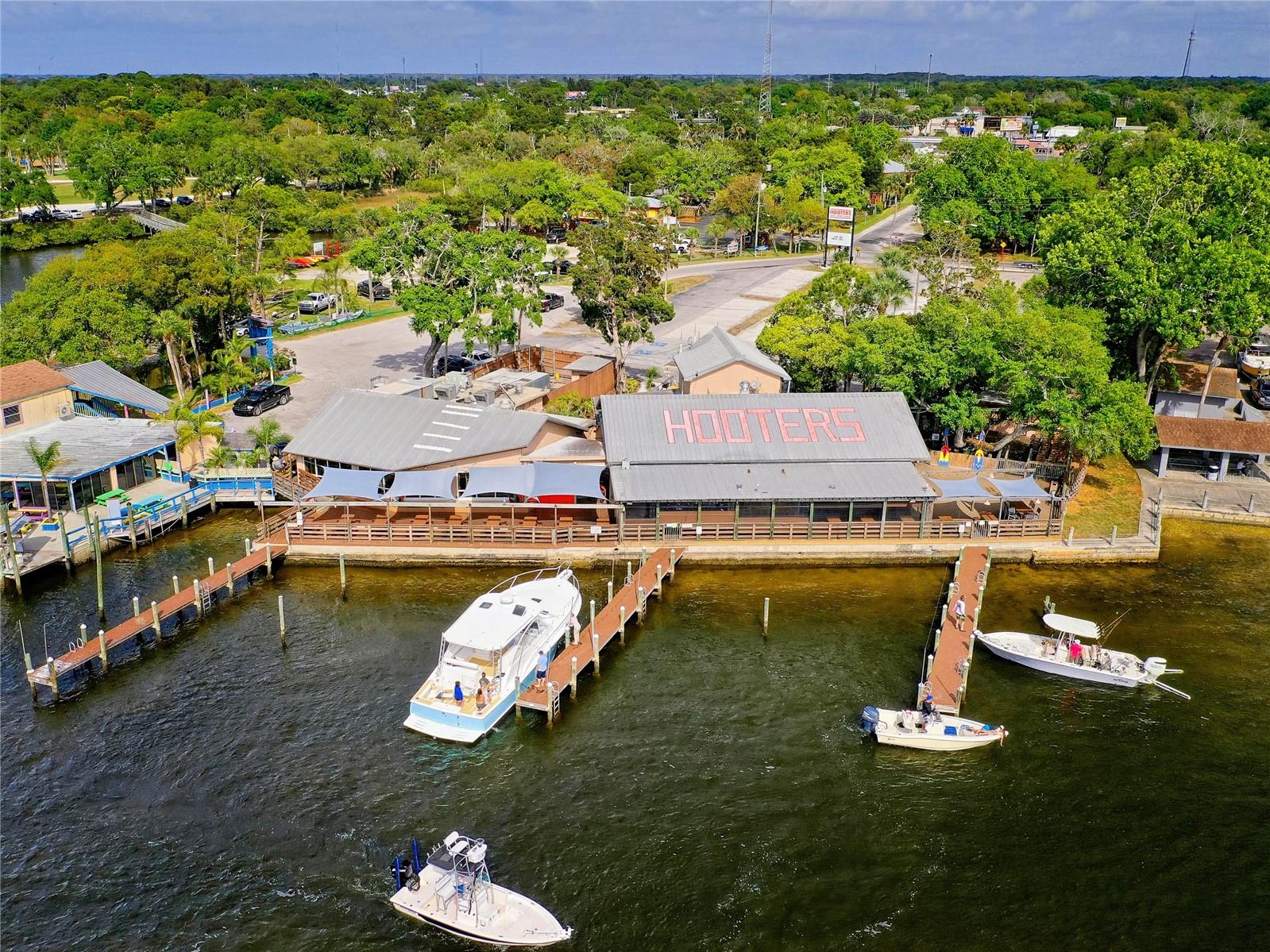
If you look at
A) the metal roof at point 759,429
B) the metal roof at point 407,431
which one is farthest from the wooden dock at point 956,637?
the metal roof at point 407,431

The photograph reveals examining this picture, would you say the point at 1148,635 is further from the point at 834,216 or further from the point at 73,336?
the point at 834,216

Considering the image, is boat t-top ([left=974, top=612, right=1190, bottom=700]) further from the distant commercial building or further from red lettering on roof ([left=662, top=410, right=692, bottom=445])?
the distant commercial building

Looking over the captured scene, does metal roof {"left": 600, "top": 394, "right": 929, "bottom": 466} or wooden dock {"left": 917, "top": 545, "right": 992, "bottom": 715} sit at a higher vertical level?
metal roof {"left": 600, "top": 394, "right": 929, "bottom": 466}

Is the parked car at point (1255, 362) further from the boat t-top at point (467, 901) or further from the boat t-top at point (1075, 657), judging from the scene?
the boat t-top at point (467, 901)

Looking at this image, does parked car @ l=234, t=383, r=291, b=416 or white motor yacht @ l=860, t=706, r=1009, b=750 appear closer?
white motor yacht @ l=860, t=706, r=1009, b=750

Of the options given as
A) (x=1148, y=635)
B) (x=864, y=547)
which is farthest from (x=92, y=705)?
(x=1148, y=635)

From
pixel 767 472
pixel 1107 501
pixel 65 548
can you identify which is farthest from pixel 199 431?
pixel 1107 501

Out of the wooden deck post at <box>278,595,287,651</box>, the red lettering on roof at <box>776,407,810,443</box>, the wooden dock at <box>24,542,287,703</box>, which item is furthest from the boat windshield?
the wooden dock at <box>24,542,287,703</box>
